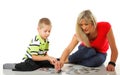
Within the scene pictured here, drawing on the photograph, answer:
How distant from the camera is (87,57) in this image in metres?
2.27

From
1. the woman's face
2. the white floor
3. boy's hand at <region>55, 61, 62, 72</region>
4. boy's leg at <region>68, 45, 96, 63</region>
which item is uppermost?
the woman's face

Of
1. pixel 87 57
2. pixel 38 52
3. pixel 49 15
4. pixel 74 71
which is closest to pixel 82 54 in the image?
pixel 87 57

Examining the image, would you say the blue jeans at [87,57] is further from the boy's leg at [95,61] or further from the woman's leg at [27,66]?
the woman's leg at [27,66]

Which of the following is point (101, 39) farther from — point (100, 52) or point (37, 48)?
point (37, 48)

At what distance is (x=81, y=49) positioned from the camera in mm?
2311

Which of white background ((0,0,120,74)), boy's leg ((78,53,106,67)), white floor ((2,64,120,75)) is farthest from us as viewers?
white background ((0,0,120,74))

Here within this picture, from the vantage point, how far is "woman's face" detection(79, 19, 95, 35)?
6.84 ft

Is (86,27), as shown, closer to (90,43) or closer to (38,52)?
(90,43)

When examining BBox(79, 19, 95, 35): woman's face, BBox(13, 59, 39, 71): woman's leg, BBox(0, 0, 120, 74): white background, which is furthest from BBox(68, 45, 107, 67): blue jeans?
BBox(0, 0, 120, 74): white background

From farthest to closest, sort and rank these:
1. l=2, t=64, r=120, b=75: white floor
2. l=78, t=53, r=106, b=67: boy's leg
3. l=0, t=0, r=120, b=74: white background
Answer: l=0, t=0, r=120, b=74: white background, l=78, t=53, r=106, b=67: boy's leg, l=2, t=64, r=120, b=75: white floor

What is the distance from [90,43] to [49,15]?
953 mm

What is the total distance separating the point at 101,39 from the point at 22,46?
1.00m

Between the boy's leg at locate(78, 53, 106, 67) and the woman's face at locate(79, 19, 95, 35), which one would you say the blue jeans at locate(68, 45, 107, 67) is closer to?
the boy's leg at locate(78, 53, 106, 67)

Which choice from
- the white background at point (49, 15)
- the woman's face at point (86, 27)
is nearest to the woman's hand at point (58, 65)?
the woman's face at point (86, 27)
